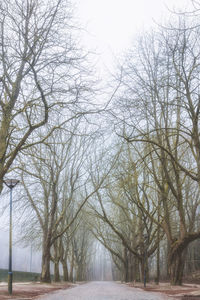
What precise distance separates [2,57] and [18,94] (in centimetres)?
160

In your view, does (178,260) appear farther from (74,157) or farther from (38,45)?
(38,45)

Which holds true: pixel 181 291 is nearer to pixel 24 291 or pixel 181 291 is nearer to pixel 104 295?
pixel 104 295

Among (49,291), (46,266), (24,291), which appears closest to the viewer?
(24,291)

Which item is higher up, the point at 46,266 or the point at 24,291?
the point at 46,266

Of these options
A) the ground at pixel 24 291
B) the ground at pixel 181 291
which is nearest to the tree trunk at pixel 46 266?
the ground at pixel 24 291

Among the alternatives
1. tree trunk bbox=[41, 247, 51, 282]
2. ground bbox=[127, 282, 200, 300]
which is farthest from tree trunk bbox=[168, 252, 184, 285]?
tree trunk bbox=[41, 247, 51, 282]

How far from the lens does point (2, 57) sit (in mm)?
9594

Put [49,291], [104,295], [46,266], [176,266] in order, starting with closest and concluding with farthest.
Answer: [104,295]
[49,291]
[176,266]
[46,266]

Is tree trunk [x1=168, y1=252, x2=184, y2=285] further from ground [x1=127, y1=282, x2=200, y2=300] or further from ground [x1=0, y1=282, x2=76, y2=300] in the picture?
ground [x1=0, y1=282, x2=76, y2=300]

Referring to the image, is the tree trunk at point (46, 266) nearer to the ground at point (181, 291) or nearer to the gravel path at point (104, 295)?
the gravel path at point (104, 295)

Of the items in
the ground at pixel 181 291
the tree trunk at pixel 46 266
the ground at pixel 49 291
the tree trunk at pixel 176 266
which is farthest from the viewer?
the tree trunk at pixel 46 266

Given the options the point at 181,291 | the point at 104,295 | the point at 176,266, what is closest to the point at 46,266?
the point at 176,266

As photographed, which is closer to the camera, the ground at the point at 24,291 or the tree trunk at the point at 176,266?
the ground at the point at 24,291

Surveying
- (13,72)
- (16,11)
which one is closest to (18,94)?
(13,72)
